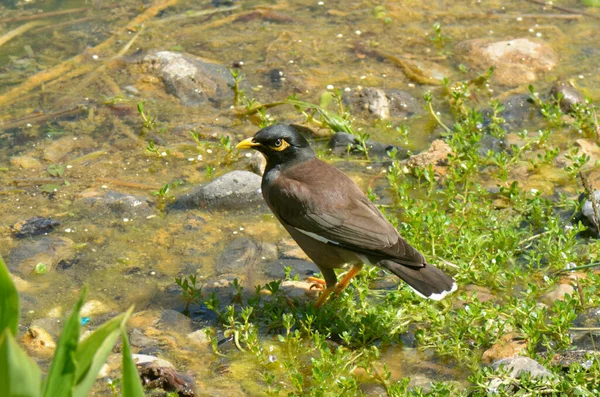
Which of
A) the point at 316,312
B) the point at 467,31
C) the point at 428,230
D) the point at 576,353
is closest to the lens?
the point at 576,353

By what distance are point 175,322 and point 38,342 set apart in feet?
2.62

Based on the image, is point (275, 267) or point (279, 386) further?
point (275, 267)

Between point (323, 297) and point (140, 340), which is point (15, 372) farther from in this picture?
point (323, 297)

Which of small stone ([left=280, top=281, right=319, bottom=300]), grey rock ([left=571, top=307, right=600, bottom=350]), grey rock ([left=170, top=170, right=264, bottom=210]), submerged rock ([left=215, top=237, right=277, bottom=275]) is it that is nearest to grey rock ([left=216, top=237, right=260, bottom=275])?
submerged rock ([left=215, top=237, right=277, bottom=275])

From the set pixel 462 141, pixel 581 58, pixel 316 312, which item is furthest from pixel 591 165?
pixel 316 312

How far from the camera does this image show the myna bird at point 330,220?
15.2 feet

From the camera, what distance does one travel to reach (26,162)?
265 inches

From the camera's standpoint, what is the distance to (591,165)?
6.48 metres

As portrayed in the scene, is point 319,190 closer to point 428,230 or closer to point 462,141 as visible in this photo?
point 428,230

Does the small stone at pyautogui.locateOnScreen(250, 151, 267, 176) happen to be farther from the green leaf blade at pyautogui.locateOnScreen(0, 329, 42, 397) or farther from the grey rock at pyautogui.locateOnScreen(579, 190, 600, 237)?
the green leaf blade at pyautogui.locateOnScreen(0, 329, 42, 397)

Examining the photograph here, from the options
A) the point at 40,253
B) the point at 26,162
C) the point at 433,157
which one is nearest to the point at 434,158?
the point at 433,157

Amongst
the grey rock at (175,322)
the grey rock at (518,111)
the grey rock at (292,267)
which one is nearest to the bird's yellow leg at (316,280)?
the grey rock at (292,267)

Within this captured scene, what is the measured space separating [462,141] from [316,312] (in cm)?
239

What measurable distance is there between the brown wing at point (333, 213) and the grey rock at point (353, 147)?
62.1 inches
